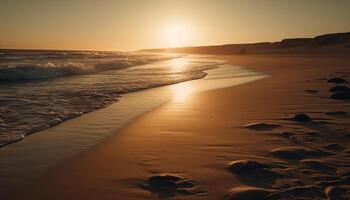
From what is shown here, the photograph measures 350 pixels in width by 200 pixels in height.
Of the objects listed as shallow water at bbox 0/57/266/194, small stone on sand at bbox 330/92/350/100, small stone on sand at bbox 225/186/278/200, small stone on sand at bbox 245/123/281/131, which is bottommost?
shallow water at bbox 0/57/266/194

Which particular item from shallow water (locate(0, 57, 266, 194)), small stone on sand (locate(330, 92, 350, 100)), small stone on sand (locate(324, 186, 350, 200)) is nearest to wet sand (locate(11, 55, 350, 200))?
small stone on sand (locate(324, 186, 350, 200))

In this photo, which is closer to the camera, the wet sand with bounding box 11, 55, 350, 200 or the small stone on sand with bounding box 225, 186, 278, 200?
the small stone on sand with bounding box 225, 186, 278, 200

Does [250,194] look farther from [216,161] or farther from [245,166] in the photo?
[216,161]

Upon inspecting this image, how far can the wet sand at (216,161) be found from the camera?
3.61 metres

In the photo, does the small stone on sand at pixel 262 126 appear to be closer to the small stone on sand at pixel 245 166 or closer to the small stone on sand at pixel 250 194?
the small stone on sand at pixel 245 166

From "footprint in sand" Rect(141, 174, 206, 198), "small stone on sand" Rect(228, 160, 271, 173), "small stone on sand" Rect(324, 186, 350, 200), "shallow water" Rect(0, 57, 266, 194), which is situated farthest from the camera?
"shallow water" Rect(0, 57, 266, 194)

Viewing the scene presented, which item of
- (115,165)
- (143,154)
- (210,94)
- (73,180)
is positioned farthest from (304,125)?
(210,94)

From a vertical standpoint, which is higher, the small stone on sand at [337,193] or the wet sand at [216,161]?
the small stone on sand at [337,193]

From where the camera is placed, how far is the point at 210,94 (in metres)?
11.3

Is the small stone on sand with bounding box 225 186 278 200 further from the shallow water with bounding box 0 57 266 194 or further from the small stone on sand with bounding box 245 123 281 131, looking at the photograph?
the small stone on sand with bounding box 245 123 281 131

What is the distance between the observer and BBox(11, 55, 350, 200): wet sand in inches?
142

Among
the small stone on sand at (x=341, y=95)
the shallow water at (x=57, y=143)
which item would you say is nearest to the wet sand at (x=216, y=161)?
the shallow water at (x=57, y=143)

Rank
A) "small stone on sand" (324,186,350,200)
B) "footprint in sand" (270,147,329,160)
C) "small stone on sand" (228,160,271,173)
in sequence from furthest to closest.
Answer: "footprint in sand" (270,147,329,160) < "small stone on sand" (228,160,271,173) < "small stone on sand" (324,186,350,200)

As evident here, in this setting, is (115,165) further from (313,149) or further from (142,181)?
(313,149)
